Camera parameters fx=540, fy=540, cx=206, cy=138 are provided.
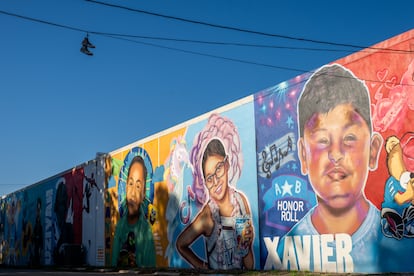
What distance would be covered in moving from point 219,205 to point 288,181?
12.5ft

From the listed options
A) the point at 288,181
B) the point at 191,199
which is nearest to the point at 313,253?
the point at 288,181

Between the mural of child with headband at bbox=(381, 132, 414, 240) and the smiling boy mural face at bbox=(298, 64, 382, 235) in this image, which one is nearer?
the mural of child with headband at bbox=(381, 132, 414, 240)

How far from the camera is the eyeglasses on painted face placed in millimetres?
19500

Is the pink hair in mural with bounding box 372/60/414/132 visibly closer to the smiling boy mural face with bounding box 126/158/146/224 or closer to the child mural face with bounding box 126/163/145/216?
the smiling boy mural face with bounding box 126/158/146/224

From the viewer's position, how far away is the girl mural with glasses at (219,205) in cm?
1822

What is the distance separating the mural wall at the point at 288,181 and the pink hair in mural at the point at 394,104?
0.09 feet

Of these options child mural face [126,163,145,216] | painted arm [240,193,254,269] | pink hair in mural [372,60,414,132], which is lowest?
painted arm [240,193,254,269]

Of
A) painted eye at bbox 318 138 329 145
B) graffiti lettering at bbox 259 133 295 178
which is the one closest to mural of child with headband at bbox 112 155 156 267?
graffiti lettering at bbox 259 133 295 178

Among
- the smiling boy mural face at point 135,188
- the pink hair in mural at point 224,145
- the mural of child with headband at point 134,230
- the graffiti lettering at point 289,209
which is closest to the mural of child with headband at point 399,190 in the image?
the graffiti lettering at point 289,209

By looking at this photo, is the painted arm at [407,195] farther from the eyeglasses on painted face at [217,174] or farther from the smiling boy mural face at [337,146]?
the eyeglasses on painted face at [217,174]

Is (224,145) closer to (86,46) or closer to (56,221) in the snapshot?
(86,46)

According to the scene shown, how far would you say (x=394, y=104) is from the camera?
13398 millimetres

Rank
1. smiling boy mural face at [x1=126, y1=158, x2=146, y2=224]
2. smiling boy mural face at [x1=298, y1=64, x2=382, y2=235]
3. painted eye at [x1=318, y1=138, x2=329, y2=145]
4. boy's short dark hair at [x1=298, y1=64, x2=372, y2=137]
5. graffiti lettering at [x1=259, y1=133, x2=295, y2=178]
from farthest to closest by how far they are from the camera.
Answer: smiling boy mural face at [x1=126, y1=158, x2=146, y2=224]
graffiti lettering at [x1=259, y1=133, x2=295, y2=178]
painted eye at [x1=318, y1=138, x2=329, y2=145]
boy's short dark hair at [x1=298, y1=64, x2=372, y2=137]
smiling boy mural face at [x1=298, y1=64, x2=382, y2=235]

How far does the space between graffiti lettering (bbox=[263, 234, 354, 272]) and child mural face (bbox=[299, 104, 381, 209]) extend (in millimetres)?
994
